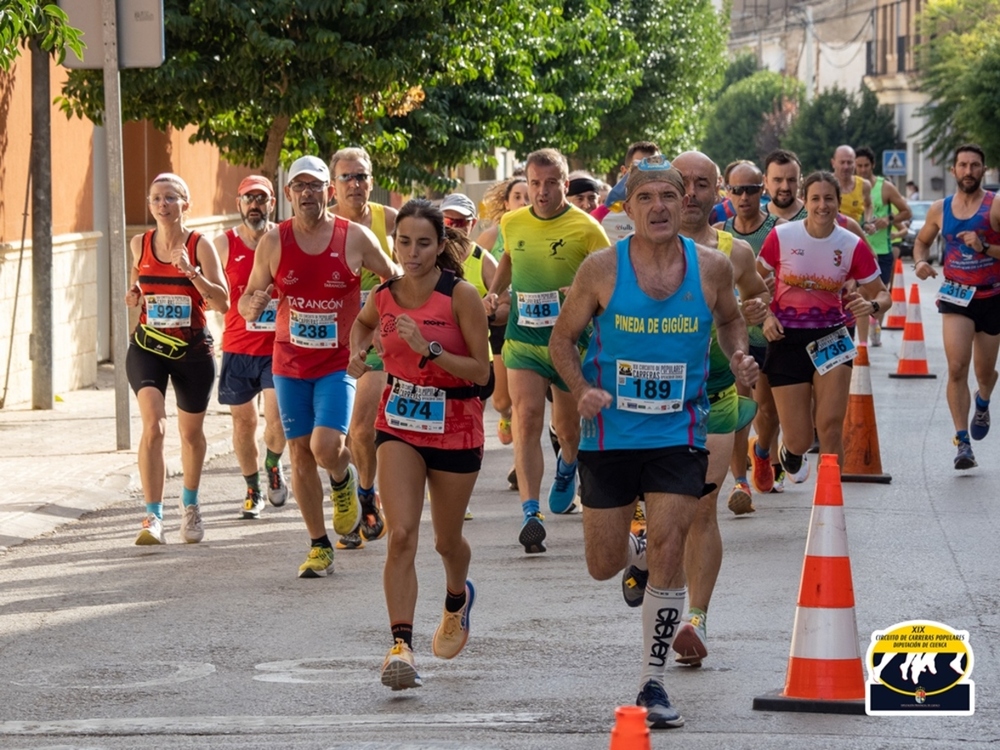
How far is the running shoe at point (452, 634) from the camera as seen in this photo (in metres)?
7.24

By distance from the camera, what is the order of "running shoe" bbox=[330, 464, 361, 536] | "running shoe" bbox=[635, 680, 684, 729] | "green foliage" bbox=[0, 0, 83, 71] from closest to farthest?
1. "running shoe" bbox=[635, 680, 684, 729]
2. "green foliage" bbox=[0, 0, 83, 71]
3. "running shoe" bbox=[330, 464, 361, 536]

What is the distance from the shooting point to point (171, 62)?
1617cm

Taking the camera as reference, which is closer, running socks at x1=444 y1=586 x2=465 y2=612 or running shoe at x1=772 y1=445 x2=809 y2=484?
running socks at x1=444 y1=586 x2=465 y2=612

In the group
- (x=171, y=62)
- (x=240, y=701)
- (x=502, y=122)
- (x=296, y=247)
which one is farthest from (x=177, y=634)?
(x=502, y=122)

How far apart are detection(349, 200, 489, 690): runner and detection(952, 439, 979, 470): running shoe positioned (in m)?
5.86

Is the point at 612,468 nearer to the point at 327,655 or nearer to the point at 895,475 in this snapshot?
the point at 327,655

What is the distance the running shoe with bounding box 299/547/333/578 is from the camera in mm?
9227

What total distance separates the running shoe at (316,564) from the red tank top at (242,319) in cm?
246

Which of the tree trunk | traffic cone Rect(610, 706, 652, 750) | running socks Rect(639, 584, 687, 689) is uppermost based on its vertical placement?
the tree trunk

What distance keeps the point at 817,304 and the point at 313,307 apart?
113 inches

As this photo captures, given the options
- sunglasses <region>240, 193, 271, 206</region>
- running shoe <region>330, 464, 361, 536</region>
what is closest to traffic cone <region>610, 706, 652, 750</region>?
running shoe <region>330, 464, 361, 536</region>

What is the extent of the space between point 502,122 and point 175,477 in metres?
12.3

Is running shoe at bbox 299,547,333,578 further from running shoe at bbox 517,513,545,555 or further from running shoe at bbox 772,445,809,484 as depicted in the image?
running shoe at bbox 772,445,809,484

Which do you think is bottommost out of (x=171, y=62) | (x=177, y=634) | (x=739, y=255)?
(x=177, y=634)
